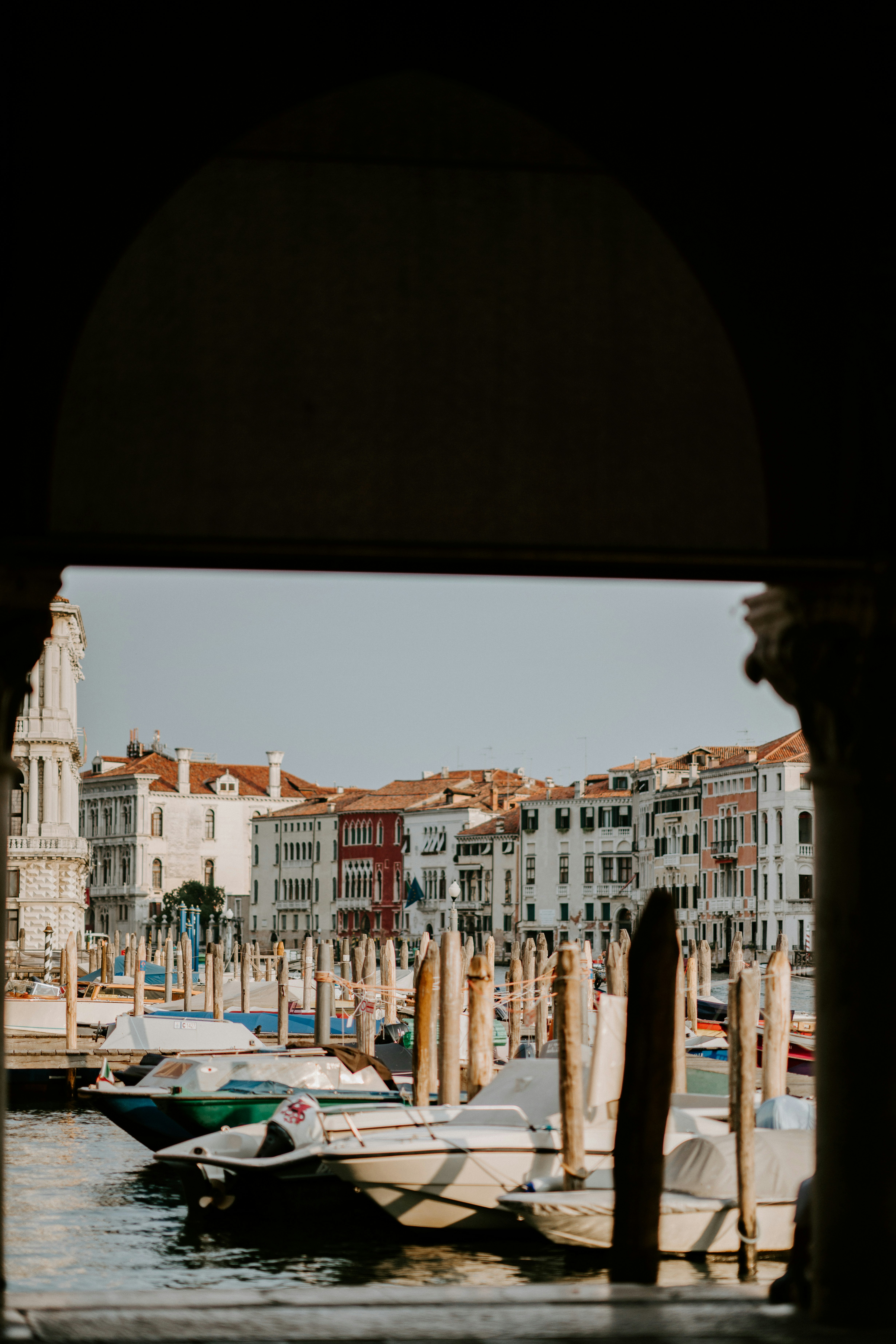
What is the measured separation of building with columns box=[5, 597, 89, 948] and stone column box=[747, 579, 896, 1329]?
46099 millimetres

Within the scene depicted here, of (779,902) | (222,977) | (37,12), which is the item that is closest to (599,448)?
(37,12)

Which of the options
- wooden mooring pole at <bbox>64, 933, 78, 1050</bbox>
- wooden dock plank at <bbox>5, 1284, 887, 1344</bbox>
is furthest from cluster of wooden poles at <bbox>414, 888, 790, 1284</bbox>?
wooden mooring pole at <bbox>64, 933, 78, 1050</bbox>

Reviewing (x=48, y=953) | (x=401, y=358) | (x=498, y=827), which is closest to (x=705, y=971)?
(x=48, y=953)

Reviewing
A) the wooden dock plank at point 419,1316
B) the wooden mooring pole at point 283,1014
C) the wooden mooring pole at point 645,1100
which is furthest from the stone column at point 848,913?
the wooden mooring pole at point 283,1014

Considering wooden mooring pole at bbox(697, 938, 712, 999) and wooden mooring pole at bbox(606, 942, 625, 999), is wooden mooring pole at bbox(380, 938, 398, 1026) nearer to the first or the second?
wooden mooring pole at bbox(606, 942, 625, 999)

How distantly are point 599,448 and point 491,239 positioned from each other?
0.65m

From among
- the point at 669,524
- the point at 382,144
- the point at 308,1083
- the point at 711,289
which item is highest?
the point at 382,144

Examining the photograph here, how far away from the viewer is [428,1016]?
1558 cm

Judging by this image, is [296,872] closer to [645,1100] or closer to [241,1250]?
[241,1250]

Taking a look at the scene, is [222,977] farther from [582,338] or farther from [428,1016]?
[582,338]

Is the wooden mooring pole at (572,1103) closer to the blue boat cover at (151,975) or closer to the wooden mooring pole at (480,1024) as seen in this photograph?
the wooden mooring pole at (480,1024)

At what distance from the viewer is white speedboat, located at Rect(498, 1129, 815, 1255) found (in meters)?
10.9

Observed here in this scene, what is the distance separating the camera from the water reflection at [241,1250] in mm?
11156

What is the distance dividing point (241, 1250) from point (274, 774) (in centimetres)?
8468
